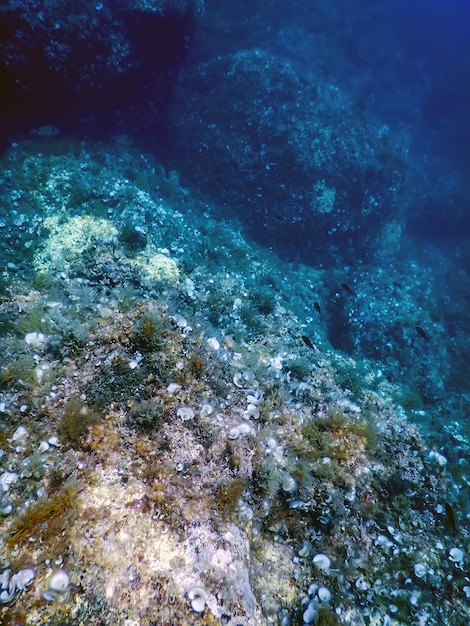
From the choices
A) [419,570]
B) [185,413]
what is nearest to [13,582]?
[185,413]

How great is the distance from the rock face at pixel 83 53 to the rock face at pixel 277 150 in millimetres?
1697

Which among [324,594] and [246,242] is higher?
[246,242]

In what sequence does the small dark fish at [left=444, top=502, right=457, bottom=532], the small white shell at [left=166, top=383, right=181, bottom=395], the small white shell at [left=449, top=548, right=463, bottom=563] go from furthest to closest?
the small dark fish at [left=444, top=502, right=457, bottom=532]
the small white shell at [left=166, top=383, right=181, bottom=395]
the small white shell at [left=449, top=548, right=463, bottom=563]

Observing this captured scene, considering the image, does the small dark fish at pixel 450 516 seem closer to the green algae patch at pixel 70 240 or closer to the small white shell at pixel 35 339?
the small white shell at pixel 35 339

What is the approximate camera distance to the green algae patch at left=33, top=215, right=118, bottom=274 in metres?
5.13

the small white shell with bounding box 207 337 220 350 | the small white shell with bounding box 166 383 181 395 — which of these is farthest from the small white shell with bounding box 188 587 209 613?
the small white shell with bounding box 207 337 220 350

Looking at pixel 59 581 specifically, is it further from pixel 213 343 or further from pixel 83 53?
pixel 83 53

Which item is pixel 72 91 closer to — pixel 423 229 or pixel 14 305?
pixel 14 305

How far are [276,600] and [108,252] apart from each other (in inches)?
186

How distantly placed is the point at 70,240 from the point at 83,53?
4845 millimetres

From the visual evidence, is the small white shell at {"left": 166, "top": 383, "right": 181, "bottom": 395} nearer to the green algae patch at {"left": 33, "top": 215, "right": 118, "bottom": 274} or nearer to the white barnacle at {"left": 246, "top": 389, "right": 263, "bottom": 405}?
the white barnacle at {"left": 246, "top": 389, "right": 263, "bottom": 405}

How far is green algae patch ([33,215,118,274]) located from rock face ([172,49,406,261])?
5207mm

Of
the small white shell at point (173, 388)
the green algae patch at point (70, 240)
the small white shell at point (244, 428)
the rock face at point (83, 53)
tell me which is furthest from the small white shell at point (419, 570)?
the rock face at point (83, 53)

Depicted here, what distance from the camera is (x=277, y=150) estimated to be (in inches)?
410
